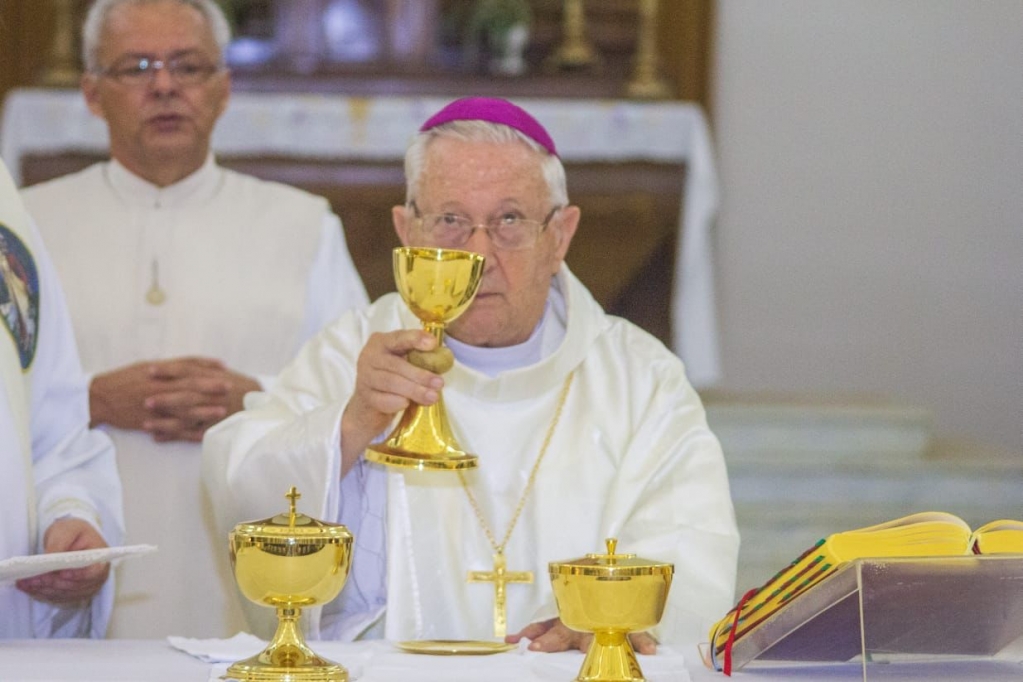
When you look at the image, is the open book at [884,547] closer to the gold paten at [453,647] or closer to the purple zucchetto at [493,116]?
the gold paten at [453,647]

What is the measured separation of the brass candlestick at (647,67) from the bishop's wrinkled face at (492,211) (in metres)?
4.82

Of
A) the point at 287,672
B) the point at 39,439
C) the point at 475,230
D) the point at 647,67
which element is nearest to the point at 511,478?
the point at 475,230

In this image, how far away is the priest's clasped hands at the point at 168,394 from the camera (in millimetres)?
4730

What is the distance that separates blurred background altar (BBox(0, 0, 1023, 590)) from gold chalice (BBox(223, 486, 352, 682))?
5.91 m

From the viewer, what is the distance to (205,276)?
5.35 metres

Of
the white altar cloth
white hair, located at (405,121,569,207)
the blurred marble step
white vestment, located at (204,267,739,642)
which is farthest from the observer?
the white altar cloth

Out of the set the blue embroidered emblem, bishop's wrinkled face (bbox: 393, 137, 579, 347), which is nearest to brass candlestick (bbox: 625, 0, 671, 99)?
bishop's wrinkled face (bbox: 393, 137, 579, 347)

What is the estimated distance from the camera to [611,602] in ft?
8.20

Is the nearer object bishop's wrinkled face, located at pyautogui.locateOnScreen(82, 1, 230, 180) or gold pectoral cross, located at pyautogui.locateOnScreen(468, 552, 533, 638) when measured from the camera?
gold pectoral cross, located at pyautogui.locateOnScreen(468, 552, 533, 638)

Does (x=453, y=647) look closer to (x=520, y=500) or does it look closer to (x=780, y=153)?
(x=520, y=500)

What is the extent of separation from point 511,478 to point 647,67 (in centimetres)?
518

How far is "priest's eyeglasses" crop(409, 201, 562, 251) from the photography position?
3752mm

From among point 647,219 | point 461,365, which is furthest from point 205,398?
point 647,219

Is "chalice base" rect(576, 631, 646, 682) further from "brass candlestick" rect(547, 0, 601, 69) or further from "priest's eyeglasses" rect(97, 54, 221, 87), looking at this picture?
"brass candlestick" rect(547, 0, 601, 69)
